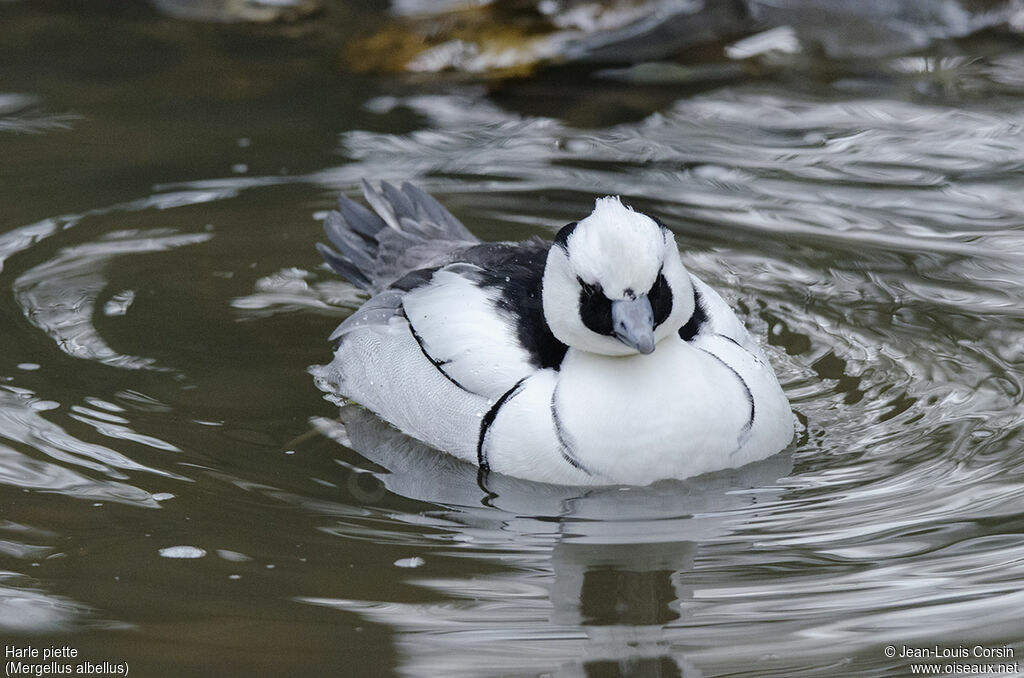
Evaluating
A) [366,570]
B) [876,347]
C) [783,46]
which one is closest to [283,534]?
[366,570]

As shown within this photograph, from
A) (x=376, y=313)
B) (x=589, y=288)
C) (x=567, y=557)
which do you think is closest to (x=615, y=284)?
(x=589, y=288)

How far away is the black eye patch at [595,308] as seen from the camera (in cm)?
492

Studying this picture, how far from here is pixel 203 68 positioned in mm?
9789

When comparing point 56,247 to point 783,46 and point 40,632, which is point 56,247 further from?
point 783,46

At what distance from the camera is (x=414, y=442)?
5.79m

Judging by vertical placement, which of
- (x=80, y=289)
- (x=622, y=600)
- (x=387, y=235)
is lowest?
(x=622, y=600)

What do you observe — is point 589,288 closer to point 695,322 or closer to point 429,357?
point 695,322

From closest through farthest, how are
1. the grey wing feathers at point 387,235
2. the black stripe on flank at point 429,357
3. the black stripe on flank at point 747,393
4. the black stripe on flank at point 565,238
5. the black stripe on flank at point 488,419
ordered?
the black stripe on flank at point 565,238, the black stripe on flank at point 747,393, the black stripe on flank at point 488,419, the black stripe on flank at point 429,357, the grey wing feathers at point 387,235

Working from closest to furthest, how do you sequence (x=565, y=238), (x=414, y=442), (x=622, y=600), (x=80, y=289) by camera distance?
(x=622, y=600) → (x=565, y=238) → (x=414, y=442) → (x=80, y=289)

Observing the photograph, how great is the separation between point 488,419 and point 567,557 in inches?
29.6

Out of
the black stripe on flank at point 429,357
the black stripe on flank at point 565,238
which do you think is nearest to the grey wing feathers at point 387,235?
the black stripe on flank at point 429,357

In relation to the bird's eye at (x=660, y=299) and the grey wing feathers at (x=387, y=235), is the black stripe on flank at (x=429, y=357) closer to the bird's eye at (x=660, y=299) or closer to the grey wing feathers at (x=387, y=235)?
the grey wing feathers at (x=387, y=235)

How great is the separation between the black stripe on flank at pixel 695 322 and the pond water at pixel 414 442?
1.87 feet

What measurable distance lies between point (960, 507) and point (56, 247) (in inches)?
184
